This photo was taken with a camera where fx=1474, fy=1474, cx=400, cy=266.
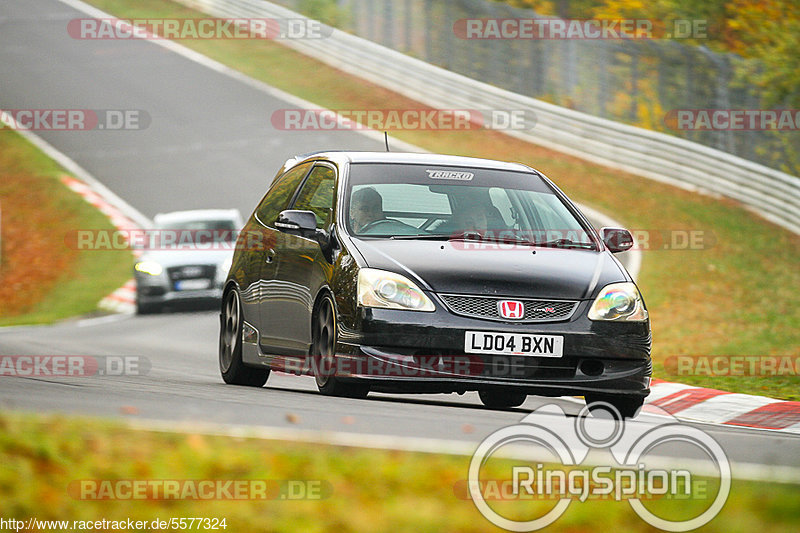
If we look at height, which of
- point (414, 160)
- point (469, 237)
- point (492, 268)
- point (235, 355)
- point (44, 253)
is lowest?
point (44, 253)

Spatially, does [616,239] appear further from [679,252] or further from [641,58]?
[641,58]

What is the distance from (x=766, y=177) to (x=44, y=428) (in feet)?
71.2

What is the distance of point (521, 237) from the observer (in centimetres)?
927

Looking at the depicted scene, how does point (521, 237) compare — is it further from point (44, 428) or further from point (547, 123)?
point (547, 123)

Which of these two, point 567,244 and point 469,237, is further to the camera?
point 567,244

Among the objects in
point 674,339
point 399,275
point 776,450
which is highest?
point 399,275

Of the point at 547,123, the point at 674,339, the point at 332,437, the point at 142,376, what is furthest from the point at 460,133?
the point at 332,437

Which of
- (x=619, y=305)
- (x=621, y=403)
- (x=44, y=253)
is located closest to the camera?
(x=619, y=305)

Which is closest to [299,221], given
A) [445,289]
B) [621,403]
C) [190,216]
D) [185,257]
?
[445,289]

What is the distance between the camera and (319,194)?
984cm

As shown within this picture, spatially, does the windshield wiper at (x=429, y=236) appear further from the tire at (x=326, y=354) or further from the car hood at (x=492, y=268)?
the tire at (x=326, y=354)

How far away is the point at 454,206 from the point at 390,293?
130 cm

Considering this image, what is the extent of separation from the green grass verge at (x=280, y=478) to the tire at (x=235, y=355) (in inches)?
174

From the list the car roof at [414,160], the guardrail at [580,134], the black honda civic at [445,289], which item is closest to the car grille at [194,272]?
the guardrail at [580,134]
